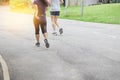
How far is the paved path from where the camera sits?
9016 millimetres

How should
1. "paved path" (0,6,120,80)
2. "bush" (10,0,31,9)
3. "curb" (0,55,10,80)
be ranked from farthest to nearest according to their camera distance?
"bush" (10,0,31,9), "paved path" (0,6,120,80), "curb" (0,55,10,80)

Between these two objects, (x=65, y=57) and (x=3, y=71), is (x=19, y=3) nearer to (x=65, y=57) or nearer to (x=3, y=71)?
(x=65, y=57)

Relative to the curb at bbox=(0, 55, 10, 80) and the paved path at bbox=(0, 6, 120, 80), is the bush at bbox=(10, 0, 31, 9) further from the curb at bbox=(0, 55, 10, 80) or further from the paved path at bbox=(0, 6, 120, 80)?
the curb at bbox=(0, 55, 10, 80)

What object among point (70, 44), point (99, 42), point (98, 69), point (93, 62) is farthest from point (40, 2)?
point (98, 69)

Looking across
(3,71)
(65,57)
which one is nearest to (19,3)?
(65,57)

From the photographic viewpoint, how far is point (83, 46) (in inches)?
523

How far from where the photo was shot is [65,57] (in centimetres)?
1123

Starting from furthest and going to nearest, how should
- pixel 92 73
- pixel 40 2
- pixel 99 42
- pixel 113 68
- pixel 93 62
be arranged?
pixel 99 42 < pixel 40 2 < pixel 93 62 < pixel 113 68 < pixel 92 73

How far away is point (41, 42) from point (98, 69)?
5.19 metres

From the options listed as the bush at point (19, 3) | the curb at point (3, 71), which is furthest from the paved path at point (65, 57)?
the bush at point (19, 3)

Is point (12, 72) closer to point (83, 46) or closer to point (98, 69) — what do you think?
point (98, 69)

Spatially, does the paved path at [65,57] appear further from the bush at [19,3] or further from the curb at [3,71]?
the bush at [19,3]

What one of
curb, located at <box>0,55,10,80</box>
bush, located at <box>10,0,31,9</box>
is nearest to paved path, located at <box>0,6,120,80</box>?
curb, located at <box>0,55,10,80</box>

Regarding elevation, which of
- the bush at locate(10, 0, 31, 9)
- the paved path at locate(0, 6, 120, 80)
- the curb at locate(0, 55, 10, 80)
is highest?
the curb at locate(0, 55, 10, 80)
